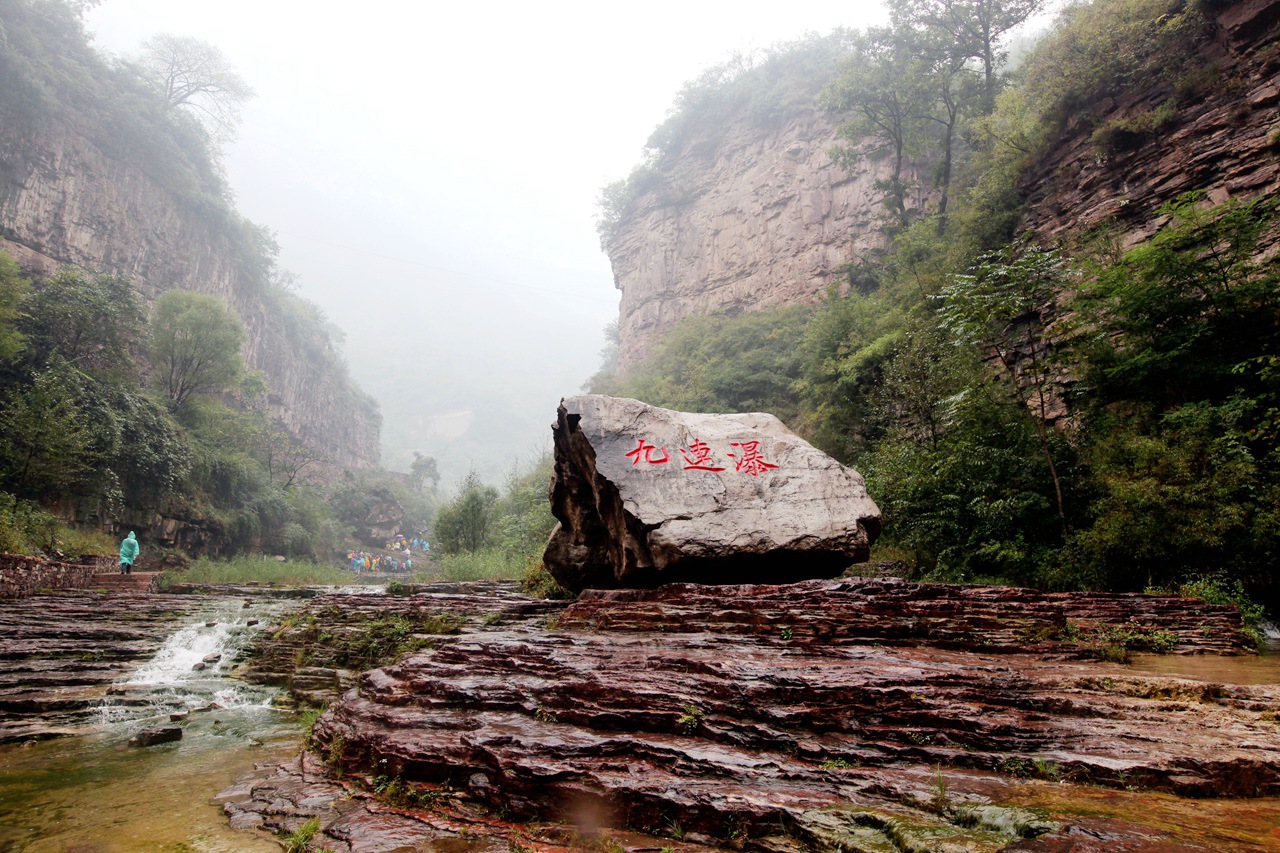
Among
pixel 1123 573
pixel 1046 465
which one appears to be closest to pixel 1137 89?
pixel 1046 465

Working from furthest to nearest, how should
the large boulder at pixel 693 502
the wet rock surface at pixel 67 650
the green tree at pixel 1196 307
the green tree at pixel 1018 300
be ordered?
the green tree at pixel 1018 300
the green tree at pixel 1196 307
the large boulder at pixel 693 502
the wet rock surface at pixel 67 650

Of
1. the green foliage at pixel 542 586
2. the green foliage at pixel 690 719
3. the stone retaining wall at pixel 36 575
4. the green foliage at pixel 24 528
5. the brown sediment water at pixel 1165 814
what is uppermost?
the green foliage at pixel 24 528

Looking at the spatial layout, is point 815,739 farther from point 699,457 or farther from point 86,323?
point 86,323

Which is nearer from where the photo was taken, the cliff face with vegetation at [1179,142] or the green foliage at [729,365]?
the cliff face with vegetation at [1179,142]

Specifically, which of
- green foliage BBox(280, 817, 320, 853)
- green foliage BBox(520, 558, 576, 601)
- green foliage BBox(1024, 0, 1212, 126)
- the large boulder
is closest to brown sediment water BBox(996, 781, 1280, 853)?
green foliage BBox(280, 817, 320, 853)

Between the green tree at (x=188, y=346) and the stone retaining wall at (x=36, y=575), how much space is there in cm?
1359

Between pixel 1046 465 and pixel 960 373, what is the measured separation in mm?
2300

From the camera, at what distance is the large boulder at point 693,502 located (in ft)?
24.2

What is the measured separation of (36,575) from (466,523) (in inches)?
442

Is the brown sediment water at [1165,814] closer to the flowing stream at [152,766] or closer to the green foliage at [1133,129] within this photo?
the flowing stream at [152,766]

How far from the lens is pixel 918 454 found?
10227 mm

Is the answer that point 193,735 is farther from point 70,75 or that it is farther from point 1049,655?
point 70,75

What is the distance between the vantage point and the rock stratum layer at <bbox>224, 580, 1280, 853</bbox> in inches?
106

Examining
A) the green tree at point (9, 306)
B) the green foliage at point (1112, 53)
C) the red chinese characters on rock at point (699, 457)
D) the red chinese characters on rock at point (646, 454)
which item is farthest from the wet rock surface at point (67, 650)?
the green foliage at point (1112, 53)
